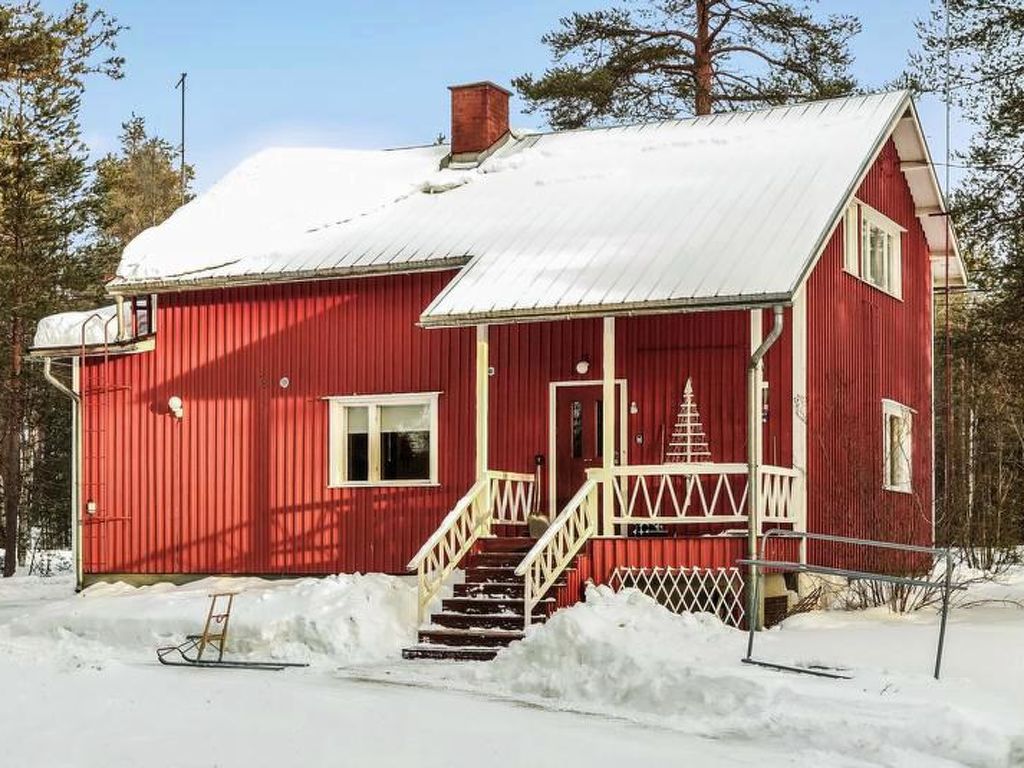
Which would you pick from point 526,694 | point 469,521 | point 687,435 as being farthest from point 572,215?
point 526,694

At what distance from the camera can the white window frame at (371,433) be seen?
64.7 feet

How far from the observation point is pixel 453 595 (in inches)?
660

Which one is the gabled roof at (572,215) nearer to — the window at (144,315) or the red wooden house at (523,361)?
the red wooden house at (523,361)

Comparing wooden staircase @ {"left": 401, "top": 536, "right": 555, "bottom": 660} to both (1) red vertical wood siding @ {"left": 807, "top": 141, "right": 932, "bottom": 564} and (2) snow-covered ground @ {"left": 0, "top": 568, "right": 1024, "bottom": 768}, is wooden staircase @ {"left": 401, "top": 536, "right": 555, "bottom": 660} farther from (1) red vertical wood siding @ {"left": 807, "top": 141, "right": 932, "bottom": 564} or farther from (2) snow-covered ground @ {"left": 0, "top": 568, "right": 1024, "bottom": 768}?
(1) red vertical wood siding @ {"left": 807, "top": 141, "right": 932, "bottom": 564}

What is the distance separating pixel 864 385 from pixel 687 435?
11.6ft

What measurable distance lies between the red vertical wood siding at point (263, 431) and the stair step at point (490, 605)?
3.24 m

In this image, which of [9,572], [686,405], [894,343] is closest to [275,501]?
[686,405]

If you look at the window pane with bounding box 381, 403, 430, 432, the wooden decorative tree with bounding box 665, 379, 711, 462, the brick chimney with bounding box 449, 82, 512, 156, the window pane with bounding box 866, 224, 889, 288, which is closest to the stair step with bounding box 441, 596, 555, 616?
the wooden decorative tree with bounding box 665, 379, 711, 462

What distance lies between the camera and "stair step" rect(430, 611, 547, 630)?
629 inches

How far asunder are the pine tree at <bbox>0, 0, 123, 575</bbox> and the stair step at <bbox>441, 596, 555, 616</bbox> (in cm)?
2032

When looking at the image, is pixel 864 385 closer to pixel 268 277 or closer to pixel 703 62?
pixel 268 277

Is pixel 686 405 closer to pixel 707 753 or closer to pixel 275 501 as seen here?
pixel 275 501

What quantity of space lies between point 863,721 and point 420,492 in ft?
32.8

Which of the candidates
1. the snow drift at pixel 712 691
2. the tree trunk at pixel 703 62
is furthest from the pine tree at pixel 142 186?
the snow drift at pixel 712 691
